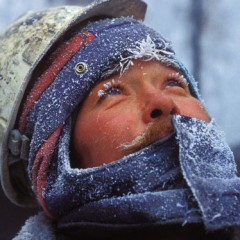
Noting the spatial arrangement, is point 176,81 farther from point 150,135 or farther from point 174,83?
point 150,135

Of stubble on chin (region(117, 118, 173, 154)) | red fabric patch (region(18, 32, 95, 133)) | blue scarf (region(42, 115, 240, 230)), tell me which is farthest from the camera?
red fabric patch (region(18, 32, 95, 133))

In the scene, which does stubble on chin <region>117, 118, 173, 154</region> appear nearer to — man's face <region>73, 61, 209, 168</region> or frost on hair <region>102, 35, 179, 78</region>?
man's face <region>73, 61, 209, 168</region>

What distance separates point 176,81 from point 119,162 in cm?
32

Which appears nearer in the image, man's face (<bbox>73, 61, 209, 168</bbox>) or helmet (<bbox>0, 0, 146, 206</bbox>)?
man's face (<bbox>73, 61, 209, 168</bbox>)

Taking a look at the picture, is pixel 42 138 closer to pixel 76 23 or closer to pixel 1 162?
pixel 1 162

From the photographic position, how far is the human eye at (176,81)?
132 cm

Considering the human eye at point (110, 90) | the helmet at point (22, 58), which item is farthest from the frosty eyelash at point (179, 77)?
the helmet at point (22, 58)

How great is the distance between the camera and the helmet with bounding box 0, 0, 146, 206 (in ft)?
4.59

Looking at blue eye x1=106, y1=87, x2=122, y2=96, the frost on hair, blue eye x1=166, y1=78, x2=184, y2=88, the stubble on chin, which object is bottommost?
the stubble on chin

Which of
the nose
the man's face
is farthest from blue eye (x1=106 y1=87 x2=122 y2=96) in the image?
the nose

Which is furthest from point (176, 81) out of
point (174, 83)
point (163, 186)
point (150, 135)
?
point (163, 186)

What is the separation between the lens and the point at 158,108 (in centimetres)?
117

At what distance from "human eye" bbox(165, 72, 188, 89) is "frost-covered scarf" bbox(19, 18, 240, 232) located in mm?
34

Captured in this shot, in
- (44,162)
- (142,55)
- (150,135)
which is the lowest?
(44,162)
